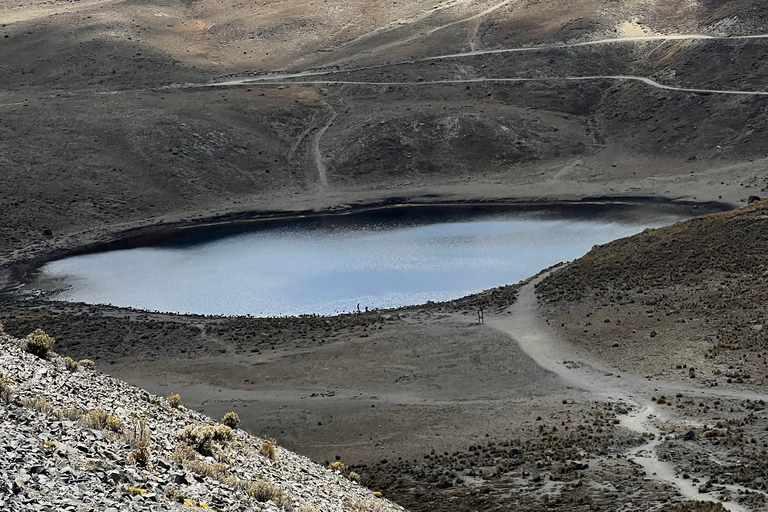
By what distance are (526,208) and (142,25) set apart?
Answer: 6539cm

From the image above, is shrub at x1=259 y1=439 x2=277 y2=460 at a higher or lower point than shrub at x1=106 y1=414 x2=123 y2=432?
lower

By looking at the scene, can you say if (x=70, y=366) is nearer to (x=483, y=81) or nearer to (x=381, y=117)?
(x=381, y=117)

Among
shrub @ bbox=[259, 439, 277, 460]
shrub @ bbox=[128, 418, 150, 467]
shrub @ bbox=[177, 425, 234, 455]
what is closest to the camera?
shrub @ bbox=[128, 418, 150, 467]

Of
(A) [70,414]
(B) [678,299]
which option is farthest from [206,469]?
(B) [678,299]

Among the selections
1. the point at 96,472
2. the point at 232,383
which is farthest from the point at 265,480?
the point at 232,383

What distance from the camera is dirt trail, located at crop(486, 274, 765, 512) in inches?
1119

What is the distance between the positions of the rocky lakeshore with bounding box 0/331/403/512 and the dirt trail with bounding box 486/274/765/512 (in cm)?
828

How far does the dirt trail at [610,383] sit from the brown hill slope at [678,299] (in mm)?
902

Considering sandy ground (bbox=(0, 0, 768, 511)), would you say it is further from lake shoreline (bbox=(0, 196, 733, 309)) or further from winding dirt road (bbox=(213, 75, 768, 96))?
winding dirt road (bbox=(213, 75, 768, 96))

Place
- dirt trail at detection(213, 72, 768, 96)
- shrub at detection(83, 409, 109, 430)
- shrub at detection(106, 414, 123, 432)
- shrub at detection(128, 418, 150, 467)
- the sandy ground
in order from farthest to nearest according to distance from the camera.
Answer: dirt trail at detection(213, 72, 768, 96) → the sandy ground → shrub at detection(106, 414, 123, 432) → shrub at detection(83, 409, 109, 430) → shrub at detection(128, 418, 150, 467)

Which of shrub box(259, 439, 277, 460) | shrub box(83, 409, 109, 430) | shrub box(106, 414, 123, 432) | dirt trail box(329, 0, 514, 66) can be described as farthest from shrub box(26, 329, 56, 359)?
dirt trail box(329, 0, 514, 66)

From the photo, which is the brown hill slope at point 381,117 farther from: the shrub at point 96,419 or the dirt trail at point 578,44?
the shrub at point 96,419

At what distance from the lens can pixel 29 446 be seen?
59.2ft

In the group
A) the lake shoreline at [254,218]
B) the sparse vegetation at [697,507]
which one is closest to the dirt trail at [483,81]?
the lake shoreline at [254,218]
